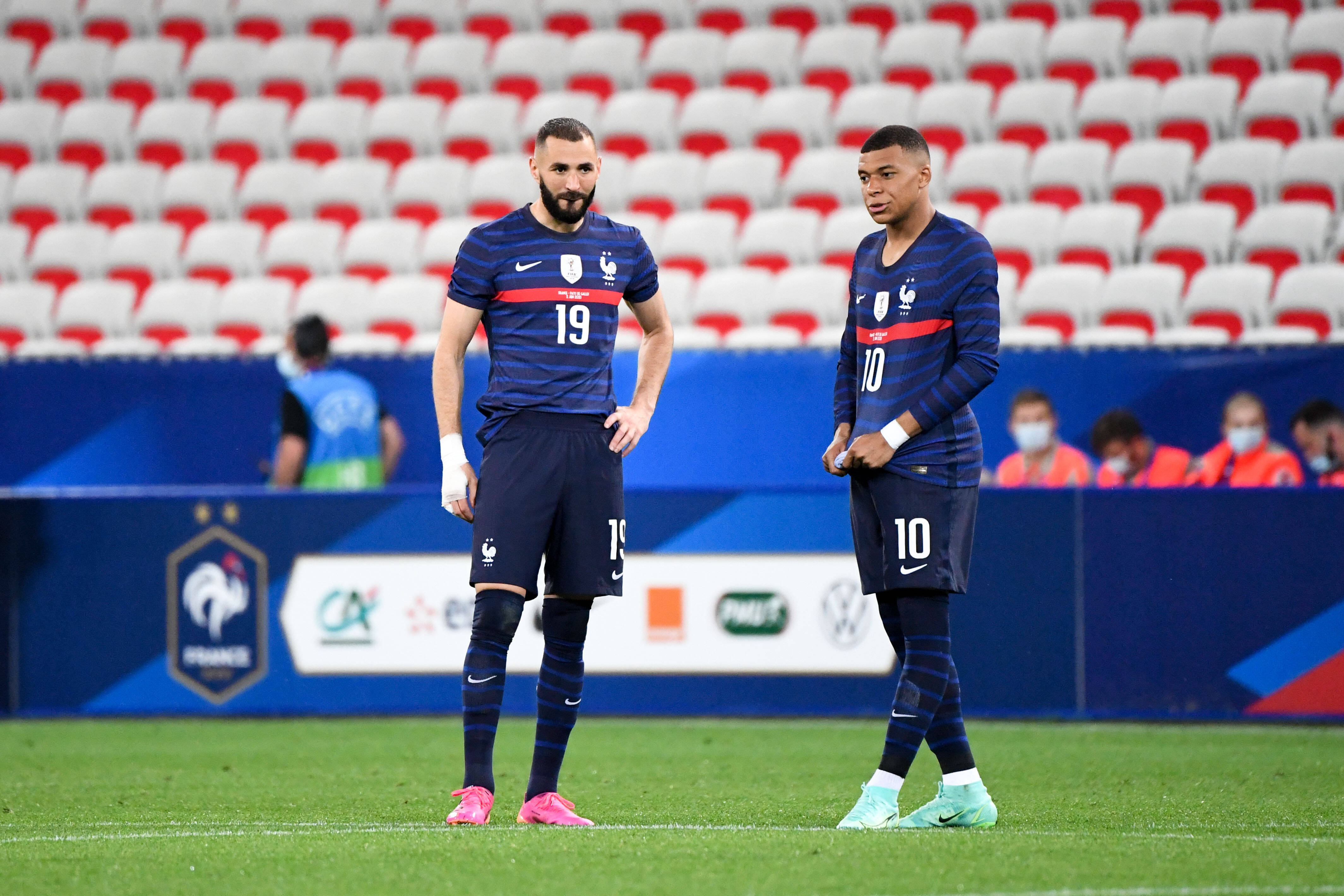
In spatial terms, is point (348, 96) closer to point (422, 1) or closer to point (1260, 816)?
point (422, 1)

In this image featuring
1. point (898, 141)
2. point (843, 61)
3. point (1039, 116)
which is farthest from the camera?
point (843, 61)

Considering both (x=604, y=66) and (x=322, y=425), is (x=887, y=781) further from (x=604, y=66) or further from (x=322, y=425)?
(x=604, y=66)

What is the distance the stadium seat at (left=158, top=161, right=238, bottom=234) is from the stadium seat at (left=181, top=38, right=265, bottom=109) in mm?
1290

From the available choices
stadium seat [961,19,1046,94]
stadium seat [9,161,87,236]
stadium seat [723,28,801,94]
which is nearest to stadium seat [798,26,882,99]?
stadium seat [723,28,801,94]

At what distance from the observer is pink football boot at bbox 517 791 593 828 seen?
4867mm

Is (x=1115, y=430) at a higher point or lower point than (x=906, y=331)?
lower

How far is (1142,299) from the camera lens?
10945 mm

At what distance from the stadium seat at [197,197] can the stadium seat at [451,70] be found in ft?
5.88

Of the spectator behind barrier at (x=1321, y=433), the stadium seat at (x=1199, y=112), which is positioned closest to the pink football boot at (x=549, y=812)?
the spectator behind barrier at (x=1321, y=433)

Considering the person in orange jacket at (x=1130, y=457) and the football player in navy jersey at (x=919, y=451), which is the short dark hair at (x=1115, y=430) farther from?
the football player in navy jersey at (x=919, y=451)

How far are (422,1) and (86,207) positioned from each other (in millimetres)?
3411

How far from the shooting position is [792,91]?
13.7 meters

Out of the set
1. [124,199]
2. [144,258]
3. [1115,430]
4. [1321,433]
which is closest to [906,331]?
[1115,430]

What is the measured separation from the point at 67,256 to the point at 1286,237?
8805 mm
